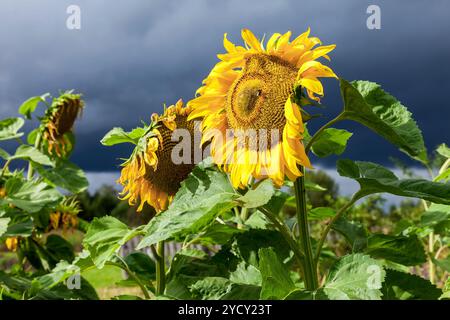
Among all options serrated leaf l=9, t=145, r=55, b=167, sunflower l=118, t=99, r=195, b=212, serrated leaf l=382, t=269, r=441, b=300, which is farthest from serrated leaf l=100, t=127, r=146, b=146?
serrated leaf l=9, t=145, r=55, b=167

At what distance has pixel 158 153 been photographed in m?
1.50

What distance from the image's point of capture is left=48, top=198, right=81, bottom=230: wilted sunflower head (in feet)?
10.3

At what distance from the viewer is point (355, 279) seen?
1.14m

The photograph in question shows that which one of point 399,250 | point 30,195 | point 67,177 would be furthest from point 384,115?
point 67,177

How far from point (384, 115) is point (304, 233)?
1.03 feet

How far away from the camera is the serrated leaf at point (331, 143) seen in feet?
5.03

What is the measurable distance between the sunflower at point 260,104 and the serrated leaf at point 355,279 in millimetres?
216

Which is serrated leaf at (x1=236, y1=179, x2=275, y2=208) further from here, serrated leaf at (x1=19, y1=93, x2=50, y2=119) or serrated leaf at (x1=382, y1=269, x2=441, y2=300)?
serrated leaf at (x1=19, y1=93, x2=50, y2=119)

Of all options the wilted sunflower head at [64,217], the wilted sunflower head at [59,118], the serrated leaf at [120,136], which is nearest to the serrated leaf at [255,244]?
the serrated leaf at [120,136]

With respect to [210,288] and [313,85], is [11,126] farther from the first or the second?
[313,85]

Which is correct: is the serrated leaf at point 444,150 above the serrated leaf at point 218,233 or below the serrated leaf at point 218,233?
above

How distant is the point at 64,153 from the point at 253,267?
1.95 metres

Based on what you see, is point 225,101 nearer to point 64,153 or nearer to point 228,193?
point 228,193

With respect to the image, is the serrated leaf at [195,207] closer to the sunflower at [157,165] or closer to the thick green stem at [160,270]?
the sunflower at [157,165]
